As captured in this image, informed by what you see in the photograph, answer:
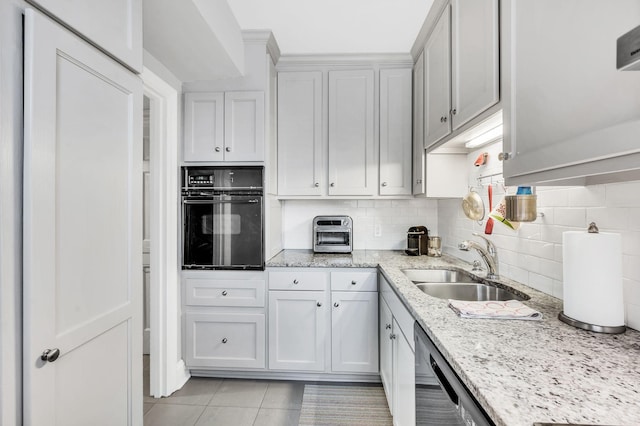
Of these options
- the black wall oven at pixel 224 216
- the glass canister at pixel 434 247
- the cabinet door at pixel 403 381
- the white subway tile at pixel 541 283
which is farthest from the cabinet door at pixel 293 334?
the white subway tile at pixel 541 283

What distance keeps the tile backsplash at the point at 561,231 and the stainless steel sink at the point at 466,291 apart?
152 mm

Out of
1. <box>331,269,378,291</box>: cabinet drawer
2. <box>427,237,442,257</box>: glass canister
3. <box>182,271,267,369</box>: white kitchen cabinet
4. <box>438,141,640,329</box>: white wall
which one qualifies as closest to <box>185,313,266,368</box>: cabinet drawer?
<box>182,271,267,369</box>: white kitchen cabinet

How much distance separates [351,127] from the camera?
2.58m

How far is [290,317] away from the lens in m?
2.30

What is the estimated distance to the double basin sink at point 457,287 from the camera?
5.43 feet

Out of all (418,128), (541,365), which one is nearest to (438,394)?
(541,365)

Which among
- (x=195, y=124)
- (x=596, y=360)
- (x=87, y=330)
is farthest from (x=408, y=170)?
(x=87, y=330)

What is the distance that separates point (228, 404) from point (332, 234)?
1463 millimetres

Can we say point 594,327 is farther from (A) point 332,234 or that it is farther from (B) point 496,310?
(A) point 332,234

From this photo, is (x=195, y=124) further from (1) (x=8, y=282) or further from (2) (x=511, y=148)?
(2) (x=511, y=148)

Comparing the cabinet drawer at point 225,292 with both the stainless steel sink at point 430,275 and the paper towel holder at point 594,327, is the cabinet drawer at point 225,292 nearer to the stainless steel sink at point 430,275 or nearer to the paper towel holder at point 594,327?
the stainless steel sink at point 430,275

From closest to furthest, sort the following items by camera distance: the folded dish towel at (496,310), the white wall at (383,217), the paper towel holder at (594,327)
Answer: the paper towel holder at (594,327) → the folded dish towel at (496,310) → the white wall at (383,217)

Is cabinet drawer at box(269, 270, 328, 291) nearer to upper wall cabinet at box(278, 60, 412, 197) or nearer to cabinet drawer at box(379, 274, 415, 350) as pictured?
cabinet drawer at box(379, 274, 415, 350)

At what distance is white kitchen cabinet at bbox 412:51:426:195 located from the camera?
234 centimetres
